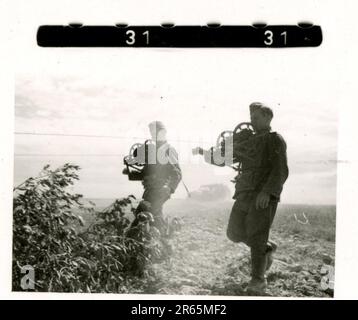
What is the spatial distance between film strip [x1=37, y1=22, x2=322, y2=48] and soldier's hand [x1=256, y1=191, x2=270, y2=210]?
1099 mm

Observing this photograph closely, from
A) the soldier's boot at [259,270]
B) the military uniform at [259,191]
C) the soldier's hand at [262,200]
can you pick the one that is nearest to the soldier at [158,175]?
the military uniform at [259,191]

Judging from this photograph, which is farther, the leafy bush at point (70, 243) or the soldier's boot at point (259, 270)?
the leafy bush at point (70, 243)

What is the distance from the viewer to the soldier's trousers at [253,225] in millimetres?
4898

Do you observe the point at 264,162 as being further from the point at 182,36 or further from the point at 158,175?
the point at 182,36

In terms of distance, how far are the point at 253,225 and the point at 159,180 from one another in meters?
0.78

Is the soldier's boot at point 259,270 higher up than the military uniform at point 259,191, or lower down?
lower down

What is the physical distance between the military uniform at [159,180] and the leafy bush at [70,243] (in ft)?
0.25

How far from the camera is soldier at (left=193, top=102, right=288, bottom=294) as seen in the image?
16.1 ft

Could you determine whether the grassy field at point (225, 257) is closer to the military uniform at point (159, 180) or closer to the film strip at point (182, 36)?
the military uniform at point (159, 180)

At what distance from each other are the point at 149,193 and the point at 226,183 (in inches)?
23.2

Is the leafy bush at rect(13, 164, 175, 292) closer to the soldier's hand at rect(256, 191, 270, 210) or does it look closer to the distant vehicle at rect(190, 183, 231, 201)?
the distant vehicle at rect(190, 183, 231, 201)

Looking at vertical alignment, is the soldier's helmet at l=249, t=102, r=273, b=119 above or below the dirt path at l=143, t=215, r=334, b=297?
above

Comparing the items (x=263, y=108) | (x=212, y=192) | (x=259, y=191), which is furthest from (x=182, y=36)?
(x=259, y=191)

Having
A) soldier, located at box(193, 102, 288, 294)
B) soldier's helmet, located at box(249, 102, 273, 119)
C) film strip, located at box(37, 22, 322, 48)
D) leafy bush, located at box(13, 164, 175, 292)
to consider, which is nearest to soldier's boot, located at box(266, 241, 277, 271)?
soldier, located at box(193, 102, 288, 294)
